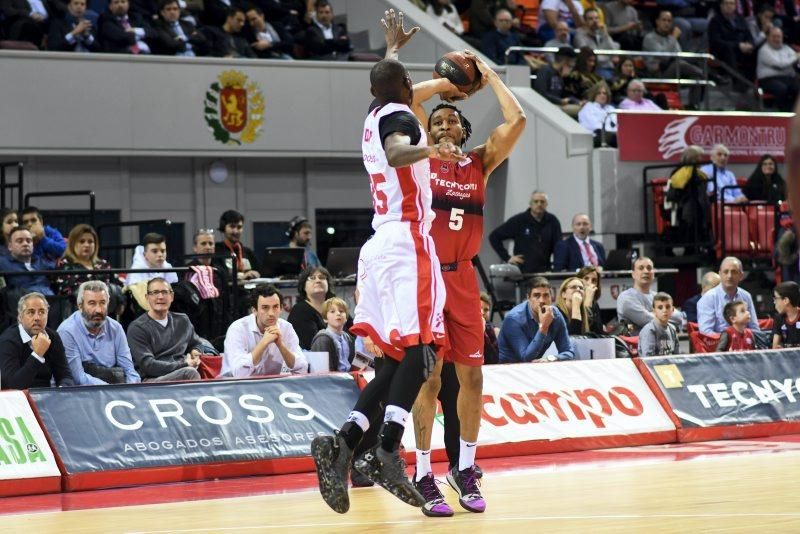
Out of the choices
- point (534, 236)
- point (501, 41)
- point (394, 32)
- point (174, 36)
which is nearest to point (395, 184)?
point (394, 32)

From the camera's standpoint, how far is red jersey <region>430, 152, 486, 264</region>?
7516mm

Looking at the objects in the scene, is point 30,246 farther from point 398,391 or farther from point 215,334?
point 398,391

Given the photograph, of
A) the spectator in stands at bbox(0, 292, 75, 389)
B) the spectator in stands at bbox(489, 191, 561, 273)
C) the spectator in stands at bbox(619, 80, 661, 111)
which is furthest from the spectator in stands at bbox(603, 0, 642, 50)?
the spectator in stands at bbox(0, 292, 75, 389)

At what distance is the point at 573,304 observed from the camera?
13.3 meters

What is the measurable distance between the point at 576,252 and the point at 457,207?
31.3 ft

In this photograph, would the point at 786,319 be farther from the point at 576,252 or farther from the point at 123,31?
the point at 123,31

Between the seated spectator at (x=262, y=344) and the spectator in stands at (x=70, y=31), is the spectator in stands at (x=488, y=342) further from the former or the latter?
the spectator in stands at (x=70, y=31)

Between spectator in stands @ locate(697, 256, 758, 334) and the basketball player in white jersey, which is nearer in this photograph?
the basketball player in white jersey

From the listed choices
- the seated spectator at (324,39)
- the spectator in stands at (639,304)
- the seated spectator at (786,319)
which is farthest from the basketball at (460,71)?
the seated spectator at (324,39)

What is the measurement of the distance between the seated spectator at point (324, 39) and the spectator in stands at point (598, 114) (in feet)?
11.7

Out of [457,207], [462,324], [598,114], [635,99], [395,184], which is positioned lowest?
[462,324]

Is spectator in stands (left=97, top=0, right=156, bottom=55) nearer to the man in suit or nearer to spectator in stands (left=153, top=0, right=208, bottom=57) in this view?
spectator in stands (left=153, top=0, right=208, bottom=57)

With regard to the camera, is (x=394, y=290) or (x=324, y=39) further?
(x=324, y=39)

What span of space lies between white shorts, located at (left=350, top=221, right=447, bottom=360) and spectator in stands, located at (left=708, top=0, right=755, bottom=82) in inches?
700
